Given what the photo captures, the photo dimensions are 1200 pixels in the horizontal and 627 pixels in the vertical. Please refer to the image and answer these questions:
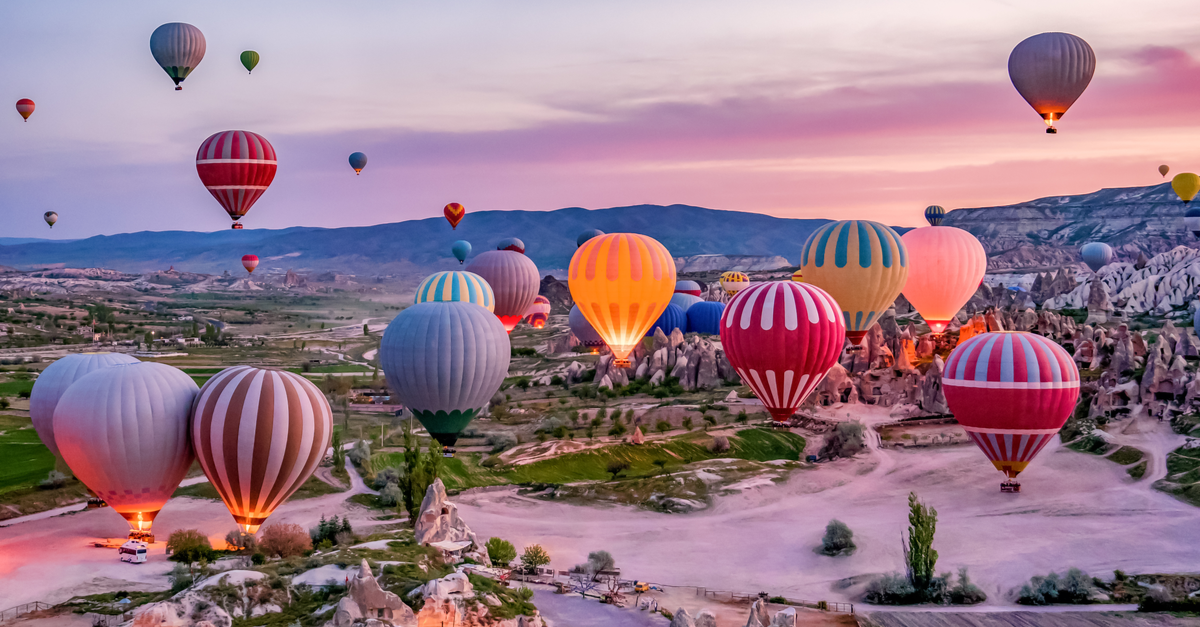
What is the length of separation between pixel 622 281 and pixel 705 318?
37.4 meters

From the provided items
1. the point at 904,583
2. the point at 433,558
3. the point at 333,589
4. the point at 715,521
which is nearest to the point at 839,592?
the point at 904,583

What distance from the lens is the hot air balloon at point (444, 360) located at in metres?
41.6

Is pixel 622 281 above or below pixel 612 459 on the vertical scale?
above

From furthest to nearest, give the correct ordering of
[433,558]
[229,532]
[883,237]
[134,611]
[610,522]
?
[883,237] < [610,522] < [229,532] < [433,558] < [134,611]

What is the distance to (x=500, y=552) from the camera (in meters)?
37.5

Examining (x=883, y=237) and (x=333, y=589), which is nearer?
(x=333, y=589)

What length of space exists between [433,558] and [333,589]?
445 cm

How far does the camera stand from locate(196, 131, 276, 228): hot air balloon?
53781 mm

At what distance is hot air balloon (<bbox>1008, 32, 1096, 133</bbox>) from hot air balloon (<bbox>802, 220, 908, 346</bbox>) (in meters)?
9.02

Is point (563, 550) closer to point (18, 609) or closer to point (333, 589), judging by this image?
point (333, 589)

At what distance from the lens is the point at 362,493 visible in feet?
152

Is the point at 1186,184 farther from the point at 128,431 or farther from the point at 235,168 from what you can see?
the point at 128,431

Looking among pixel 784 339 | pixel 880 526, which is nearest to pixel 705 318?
pixel 784 339

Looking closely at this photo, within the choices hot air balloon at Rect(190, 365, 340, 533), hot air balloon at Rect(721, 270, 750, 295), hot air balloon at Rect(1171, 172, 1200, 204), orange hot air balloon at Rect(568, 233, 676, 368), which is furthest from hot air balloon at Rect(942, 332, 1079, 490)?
hot air balloon at Rect(721, 270, 750, 295)
